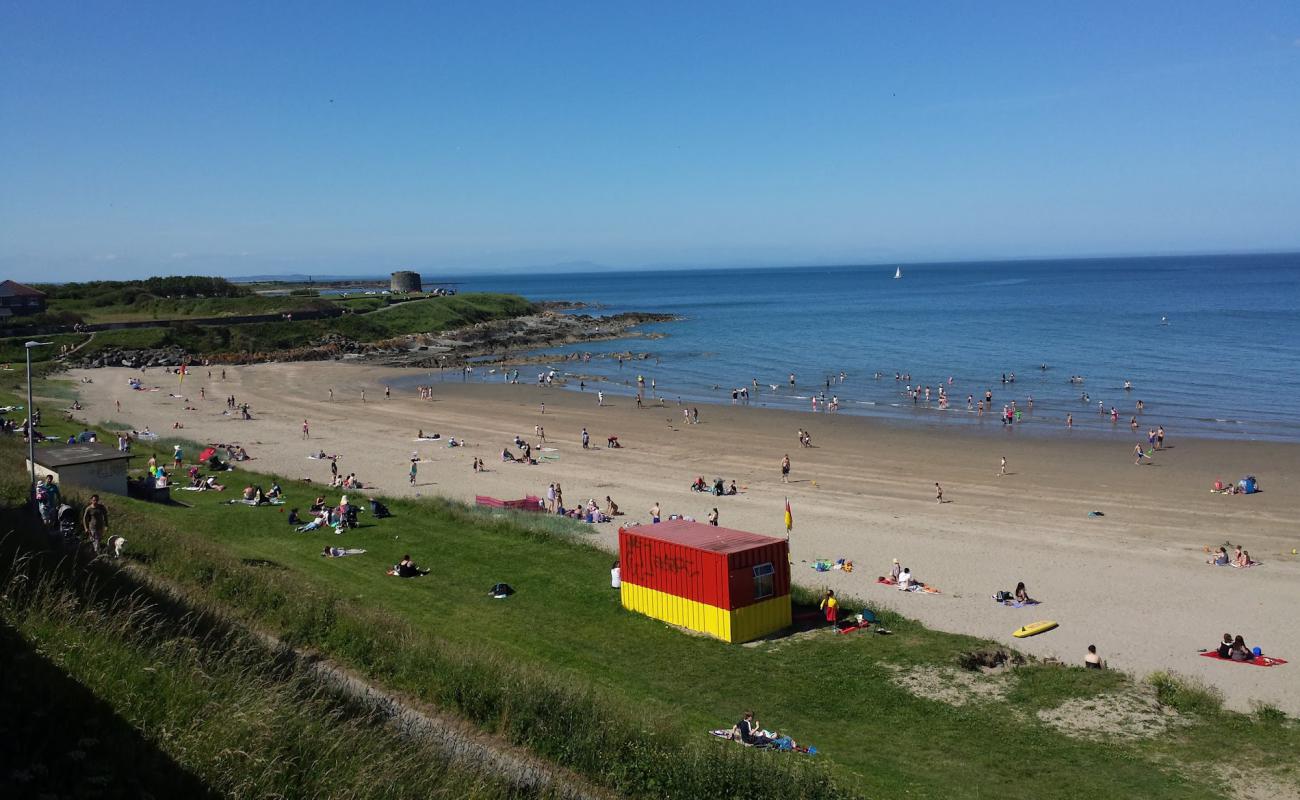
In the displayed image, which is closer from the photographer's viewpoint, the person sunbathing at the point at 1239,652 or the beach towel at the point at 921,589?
the person sunbathing at the point at 1239,652

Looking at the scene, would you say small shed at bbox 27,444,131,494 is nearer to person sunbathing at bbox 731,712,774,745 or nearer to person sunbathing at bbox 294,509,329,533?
person sunbathing at bbox 294,509,329,533

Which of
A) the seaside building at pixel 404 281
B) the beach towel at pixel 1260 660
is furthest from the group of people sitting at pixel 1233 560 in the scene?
the seaside building at pixel 404 281

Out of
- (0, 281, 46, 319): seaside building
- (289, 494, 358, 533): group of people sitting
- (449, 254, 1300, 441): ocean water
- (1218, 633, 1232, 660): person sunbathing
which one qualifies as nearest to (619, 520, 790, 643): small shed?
(1218, 633, 1232, 660): person sunbathing

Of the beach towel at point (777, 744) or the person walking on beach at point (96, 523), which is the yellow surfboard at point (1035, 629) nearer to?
the beach towel at point (777, 744)

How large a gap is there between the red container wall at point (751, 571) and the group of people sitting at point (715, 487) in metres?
14.1

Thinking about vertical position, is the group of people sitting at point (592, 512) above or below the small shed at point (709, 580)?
below

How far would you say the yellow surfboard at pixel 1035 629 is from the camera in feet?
59.8

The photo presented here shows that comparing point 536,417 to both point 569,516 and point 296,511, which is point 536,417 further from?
point 296,511

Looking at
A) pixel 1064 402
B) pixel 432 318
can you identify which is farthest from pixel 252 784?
pixel 432 318

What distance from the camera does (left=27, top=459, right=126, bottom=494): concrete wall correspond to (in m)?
23.0

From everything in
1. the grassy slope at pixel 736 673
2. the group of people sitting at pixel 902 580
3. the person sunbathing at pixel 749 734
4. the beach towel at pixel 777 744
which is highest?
the person sunbathing at pixel 749 734

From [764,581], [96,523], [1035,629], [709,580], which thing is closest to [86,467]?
[96,523]

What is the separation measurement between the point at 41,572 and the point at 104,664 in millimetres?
2177

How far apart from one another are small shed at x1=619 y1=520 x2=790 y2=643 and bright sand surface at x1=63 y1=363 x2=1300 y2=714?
2.15 metres
